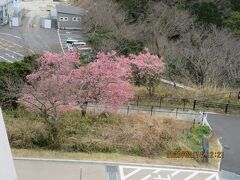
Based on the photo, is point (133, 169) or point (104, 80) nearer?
point (133, 169)

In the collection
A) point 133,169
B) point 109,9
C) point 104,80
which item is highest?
point 109,9

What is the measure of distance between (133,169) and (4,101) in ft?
23.6

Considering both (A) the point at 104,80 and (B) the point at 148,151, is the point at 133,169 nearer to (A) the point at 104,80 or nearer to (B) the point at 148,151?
(B) the point at 148,151

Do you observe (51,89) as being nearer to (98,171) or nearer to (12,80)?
(12,80)

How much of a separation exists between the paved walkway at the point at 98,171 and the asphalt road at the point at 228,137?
3.37 feet

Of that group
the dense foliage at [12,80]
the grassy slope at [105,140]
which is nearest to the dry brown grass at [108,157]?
the grassy slope at [105,140]

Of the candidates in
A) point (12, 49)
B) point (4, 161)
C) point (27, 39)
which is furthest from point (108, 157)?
point (27, 39)

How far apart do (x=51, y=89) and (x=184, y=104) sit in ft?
25.2

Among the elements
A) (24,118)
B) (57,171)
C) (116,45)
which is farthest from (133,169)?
(116,45)

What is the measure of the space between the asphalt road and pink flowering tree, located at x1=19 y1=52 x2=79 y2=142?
6450mm

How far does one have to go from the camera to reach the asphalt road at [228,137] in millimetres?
15549

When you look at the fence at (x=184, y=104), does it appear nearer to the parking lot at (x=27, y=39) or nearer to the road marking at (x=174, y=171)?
the road marking at (x=174, y=171)

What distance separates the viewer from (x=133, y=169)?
14672 mm

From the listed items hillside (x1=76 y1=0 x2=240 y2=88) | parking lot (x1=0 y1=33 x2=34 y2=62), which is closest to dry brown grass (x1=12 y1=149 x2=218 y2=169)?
hillside (x1=76 y1=0 x2=240 y2=88)
